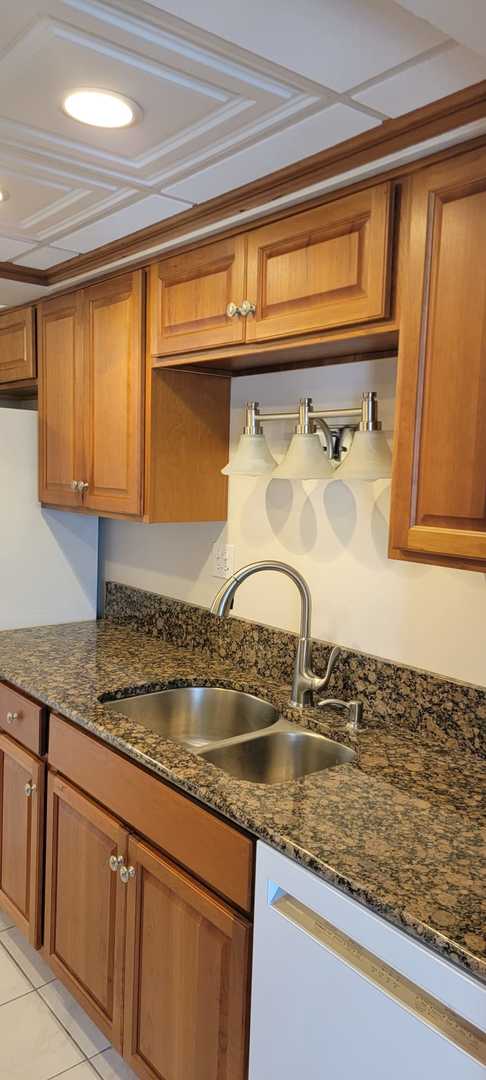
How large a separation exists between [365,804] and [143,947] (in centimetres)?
67

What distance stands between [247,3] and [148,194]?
779 millimetres

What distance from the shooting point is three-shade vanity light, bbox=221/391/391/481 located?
1.75 meters

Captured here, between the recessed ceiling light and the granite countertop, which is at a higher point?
the recessed ceiling light

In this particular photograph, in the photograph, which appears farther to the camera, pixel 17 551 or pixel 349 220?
pixel 17 551

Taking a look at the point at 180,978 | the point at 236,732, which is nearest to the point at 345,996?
the point at 180,978

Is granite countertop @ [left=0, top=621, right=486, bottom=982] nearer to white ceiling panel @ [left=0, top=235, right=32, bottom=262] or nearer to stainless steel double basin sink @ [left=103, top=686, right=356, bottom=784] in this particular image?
stainless steel double basin sink @ [left=103, top=686, right=356, bottom=784]

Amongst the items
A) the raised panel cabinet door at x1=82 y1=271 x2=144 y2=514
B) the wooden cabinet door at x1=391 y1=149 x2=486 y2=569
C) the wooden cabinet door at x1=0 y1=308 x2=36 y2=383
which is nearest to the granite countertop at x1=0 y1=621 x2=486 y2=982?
the wooden cabinet door at x1=391 y1=149 x2=486 y2=569

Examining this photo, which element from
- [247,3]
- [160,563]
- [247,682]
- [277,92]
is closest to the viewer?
[247,3]

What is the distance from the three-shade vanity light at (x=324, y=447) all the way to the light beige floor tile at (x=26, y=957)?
160 cm

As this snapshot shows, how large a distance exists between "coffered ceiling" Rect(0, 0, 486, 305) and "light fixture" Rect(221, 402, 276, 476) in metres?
0.57

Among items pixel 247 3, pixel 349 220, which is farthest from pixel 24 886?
pixel 247 3

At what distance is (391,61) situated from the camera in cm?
117

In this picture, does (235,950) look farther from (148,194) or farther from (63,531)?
(63,531)

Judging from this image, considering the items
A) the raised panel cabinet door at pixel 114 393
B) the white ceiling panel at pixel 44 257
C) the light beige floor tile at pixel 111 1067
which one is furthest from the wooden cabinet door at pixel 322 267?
the light beige floor tile at pixel 111 1067
